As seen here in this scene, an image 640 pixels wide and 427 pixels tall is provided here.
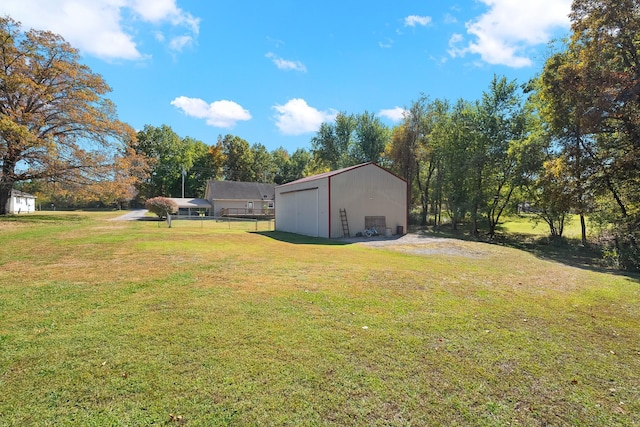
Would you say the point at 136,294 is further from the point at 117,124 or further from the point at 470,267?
the point at 117,124

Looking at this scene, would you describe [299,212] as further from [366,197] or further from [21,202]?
[21,202]

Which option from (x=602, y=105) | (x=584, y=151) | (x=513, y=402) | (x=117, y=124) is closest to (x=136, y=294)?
(x=513, y=402)

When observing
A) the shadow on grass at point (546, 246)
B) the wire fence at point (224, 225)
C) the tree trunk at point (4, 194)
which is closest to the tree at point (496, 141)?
the shadow on grass at point (546, 246)

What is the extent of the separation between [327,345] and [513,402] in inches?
73.2

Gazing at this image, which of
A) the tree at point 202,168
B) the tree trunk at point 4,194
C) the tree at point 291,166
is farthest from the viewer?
the tree at point 202,168

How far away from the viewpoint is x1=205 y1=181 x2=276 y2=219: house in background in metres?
42.9

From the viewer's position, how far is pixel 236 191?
44688 mm

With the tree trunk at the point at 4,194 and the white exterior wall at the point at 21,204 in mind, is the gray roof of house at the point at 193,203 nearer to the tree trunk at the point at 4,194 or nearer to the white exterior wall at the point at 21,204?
the tree trunk at the point at 4,194

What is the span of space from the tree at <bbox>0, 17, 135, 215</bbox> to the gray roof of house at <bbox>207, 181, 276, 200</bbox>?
19727 mm

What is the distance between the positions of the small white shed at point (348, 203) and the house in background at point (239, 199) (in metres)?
21.6

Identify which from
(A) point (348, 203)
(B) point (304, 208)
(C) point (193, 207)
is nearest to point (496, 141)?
(A) point (348, 203)

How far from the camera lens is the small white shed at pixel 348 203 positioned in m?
18.8

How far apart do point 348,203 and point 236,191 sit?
A: 2883cm

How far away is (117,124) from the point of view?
23469 millimetres
